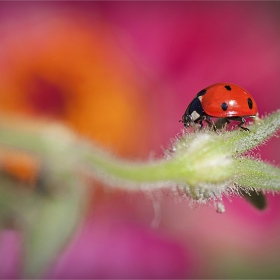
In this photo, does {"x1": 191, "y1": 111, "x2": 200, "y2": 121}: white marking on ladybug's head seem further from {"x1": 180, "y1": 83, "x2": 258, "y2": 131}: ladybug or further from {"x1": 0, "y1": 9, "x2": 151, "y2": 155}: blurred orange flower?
{"x1": 0, "y1": 9, "x2": 151, "y2": 155}: blurred orange flower

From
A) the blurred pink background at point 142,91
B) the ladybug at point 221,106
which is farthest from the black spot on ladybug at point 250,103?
the blurred pink background at point 142,91

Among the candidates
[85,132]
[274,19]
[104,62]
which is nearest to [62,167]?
[85,132]

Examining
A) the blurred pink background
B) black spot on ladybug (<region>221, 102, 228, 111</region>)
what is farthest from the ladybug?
the blurred pink background

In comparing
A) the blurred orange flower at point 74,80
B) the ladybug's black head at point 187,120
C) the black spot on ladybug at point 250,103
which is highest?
the blurred orange flower at point 74,80

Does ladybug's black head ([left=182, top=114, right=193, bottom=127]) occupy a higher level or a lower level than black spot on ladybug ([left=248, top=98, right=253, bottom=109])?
lower

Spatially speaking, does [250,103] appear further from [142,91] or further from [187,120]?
[142,91]

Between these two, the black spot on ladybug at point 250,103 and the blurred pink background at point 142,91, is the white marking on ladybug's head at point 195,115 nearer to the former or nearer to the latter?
the black spot on ladybug at point 250,103
